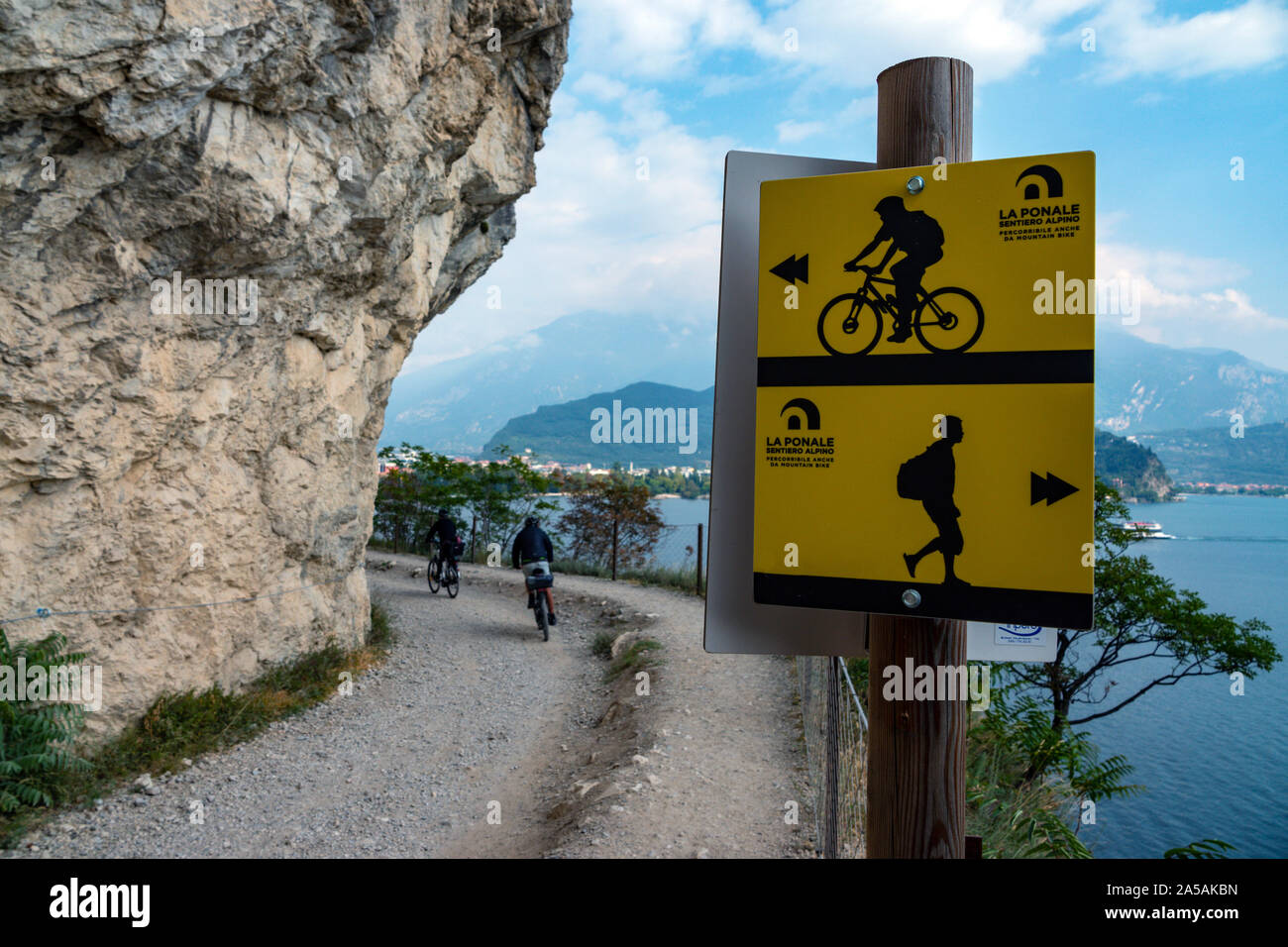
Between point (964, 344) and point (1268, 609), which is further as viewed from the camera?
point (1268, 609)

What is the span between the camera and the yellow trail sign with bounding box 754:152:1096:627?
145cm

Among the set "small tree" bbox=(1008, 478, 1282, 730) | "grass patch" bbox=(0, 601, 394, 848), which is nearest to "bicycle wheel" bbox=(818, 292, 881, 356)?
"grass patch" bbox=(0, 601, 394, 848)

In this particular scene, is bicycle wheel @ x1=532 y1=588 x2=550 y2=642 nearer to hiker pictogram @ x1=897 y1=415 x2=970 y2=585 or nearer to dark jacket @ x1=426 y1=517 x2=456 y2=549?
dark jacket @ x1=426 y1=517 x2=456 y2=549

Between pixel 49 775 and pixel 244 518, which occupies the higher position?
pixel 244 518

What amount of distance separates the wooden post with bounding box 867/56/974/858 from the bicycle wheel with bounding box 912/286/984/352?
0.23 m

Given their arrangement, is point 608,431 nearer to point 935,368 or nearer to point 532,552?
point 532,552

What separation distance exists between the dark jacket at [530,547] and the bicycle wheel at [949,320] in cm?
989

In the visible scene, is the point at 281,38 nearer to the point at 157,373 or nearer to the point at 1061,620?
the point at 157,373

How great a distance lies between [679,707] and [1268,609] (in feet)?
57.1

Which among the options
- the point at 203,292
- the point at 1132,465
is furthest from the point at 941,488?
the point at 1132,465

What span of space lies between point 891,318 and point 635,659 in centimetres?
847

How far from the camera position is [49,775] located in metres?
5.27

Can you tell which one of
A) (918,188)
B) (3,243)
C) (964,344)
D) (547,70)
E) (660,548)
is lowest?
(660,548)

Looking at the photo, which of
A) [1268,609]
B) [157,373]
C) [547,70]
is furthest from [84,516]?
[1268,609]
